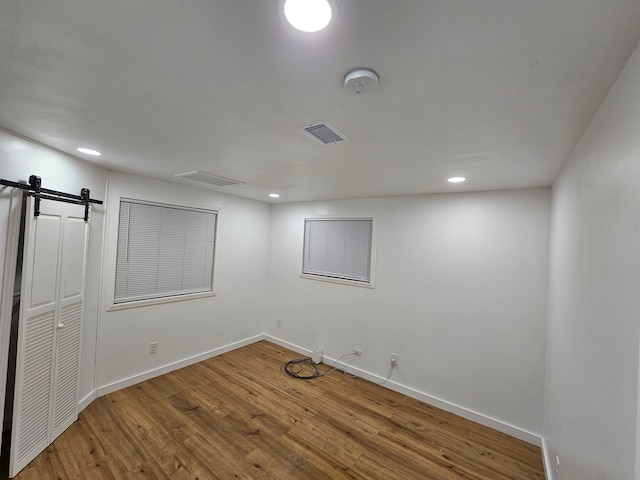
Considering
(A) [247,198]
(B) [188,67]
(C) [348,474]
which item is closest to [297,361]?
(C) [348,474]

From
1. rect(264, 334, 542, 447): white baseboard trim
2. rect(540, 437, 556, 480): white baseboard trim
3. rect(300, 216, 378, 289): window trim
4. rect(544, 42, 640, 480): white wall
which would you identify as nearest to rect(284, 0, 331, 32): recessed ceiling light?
rect(544, 42, 640, 480): white wall

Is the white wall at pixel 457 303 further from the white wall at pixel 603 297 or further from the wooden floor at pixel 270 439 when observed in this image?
the white wall at pixel 603 297

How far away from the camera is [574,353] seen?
4.65 ft

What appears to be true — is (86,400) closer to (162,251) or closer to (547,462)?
(162,251)

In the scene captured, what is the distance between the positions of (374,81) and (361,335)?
10.6 feet

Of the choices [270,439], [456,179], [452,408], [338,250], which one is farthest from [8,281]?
[452,408]

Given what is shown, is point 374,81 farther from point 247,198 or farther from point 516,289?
point 247,198

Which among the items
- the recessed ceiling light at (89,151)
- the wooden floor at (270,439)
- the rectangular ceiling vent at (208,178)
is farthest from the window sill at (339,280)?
the recessed ceiling light at (89,151)

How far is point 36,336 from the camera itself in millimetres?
1984

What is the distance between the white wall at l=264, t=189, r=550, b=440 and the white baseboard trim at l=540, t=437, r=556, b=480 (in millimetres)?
197

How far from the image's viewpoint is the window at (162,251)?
119 inches

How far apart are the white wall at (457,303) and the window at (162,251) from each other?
5.82 feet

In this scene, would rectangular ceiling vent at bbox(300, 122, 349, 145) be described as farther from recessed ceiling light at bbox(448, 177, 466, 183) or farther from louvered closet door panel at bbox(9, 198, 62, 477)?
louvered closet door panel at bbox(9, 198, 62, 477)

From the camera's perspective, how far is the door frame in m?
1.77
